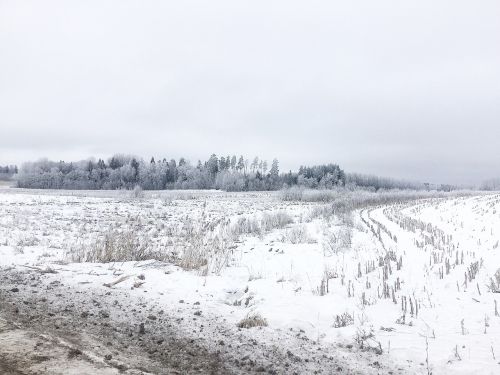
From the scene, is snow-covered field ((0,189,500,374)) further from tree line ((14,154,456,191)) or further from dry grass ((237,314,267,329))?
tree line ((14,154,456,191))

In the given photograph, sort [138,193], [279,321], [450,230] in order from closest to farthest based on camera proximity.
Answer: [279,321] → [450,230] → [138,193]

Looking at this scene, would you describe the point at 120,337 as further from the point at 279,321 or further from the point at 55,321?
the point at 279,321

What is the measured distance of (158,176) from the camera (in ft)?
343

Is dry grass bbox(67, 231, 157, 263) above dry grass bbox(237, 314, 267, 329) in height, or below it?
above

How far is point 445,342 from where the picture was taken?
534 centimetres

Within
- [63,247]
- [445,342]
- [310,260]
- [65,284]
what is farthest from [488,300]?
[63,247]

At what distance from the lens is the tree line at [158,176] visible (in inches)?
3782

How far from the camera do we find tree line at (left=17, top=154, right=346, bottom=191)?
96.1m

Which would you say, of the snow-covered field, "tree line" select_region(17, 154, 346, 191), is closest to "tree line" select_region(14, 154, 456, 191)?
"tree line" select_region(17, 154, 346, 191)

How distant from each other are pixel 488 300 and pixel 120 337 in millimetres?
6011

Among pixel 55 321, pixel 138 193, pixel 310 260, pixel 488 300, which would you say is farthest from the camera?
pixel 138 193

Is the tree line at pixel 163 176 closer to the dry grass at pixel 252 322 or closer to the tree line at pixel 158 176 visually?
the tree line at pixel 158 176

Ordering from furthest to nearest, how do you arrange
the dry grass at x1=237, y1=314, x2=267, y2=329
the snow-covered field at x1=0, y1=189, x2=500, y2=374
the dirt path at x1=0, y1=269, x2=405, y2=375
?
the dry grass at x1=237, y1=314, x2=267, y2=329 → the snow-covered field at x1=0, y1=189, x2=500, y2=374 → the dirt path at x1=0, y1=269, x2=405, y2=375

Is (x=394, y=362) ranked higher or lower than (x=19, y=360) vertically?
lower
